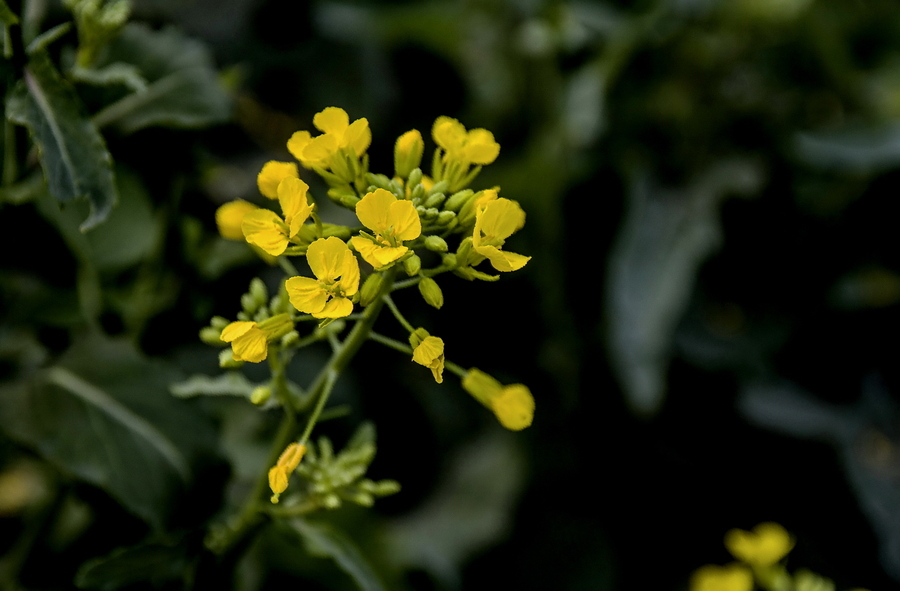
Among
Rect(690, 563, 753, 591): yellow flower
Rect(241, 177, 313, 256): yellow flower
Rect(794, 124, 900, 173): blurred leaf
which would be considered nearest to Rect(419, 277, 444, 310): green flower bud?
Rect(241, 177, 313, 256): yellow flower

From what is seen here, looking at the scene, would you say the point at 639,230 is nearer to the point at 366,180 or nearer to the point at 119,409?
the point at 366,180

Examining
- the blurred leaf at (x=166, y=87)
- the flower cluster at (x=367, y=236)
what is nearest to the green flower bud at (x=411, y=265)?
the flower cluster at (x=367, y=236)

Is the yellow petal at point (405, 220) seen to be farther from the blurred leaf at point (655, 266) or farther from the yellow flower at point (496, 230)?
the blurred leaf at point (655, 266)

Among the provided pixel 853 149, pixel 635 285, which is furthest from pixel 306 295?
pixel 853 149

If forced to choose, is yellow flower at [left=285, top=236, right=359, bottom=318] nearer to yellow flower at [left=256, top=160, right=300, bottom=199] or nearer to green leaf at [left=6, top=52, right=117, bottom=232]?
yellow flower at [left=256, top=160, right=300, bottom=199]

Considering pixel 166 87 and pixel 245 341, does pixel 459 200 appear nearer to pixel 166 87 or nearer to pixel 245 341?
pixel 245 341
